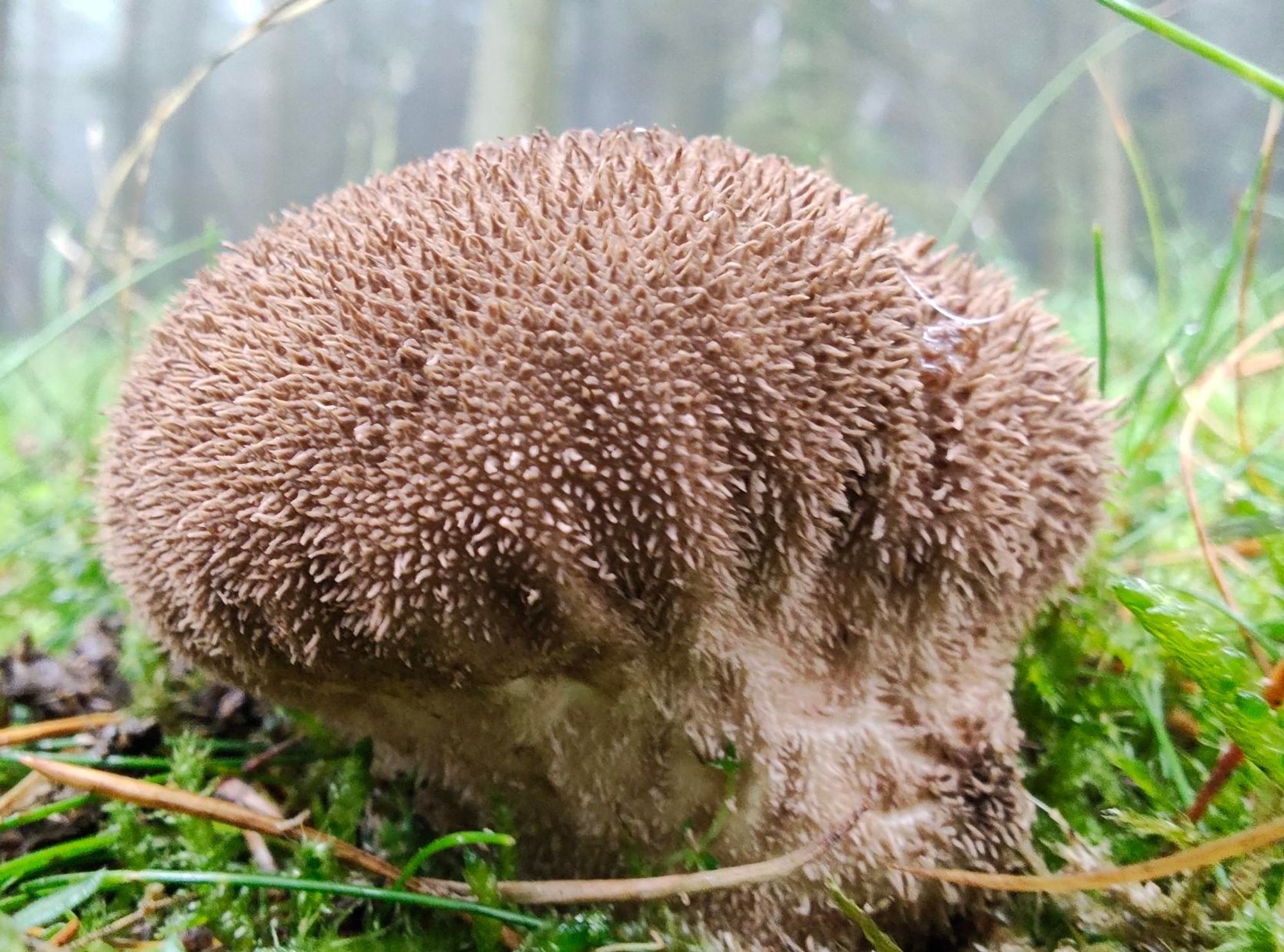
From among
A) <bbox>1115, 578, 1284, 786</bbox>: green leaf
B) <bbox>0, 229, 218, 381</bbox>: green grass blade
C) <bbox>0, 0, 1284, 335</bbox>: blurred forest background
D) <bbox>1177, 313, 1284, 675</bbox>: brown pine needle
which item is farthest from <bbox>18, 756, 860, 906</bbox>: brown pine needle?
<bbox>0, 0, 1284, 335</bbox>: blurred forest background

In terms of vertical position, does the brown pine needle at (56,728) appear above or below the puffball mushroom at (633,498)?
below

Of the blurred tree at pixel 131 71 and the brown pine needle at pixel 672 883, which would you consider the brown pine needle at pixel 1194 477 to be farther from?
the blurred tree at pixel 131 71

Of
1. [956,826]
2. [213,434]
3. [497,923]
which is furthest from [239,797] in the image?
[956,826]

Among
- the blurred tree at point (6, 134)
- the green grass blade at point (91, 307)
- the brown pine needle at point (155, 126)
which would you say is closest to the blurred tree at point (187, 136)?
the blurred tree at point (6, 134)

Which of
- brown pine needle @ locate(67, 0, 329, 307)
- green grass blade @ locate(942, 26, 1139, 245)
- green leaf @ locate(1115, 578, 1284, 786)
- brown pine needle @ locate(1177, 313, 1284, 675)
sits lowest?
green leaf @ locate(1115, 578, 1284, 786)

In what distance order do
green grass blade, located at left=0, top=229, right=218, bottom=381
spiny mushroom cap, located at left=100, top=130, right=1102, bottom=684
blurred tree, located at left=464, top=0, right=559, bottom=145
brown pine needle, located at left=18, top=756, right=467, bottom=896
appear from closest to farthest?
spiny mushroom cap, located at left=100, top=130, right=1102, bottom=684 < brown pine needle, located at left=18, top=756, right=467, bottom=896 < green grass blade, located at left=0, top=229, right=218, bottom=381 < blurred tree, located at left=464, top=0, right=559, bottom=145

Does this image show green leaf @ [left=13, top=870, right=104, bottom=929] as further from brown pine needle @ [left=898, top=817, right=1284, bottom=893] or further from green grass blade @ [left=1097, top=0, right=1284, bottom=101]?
green grass blade @ [left=1097, top=0, right=1284, bottom=101]

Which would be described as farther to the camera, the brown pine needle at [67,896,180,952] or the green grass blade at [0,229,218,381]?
the green grass blade at [0,229,218,381]
